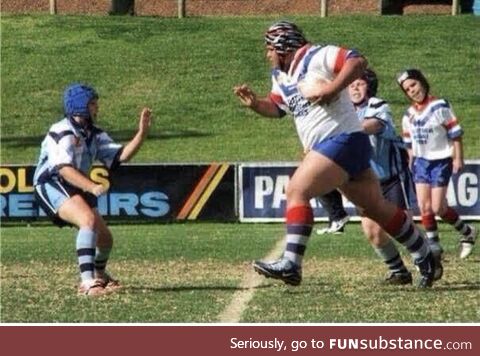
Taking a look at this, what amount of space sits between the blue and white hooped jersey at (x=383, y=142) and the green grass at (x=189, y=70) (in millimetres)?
13906

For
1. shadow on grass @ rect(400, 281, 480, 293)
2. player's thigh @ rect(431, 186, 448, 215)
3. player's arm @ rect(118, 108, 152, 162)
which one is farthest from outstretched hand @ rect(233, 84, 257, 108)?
player's thigh @ rect(431, 186, 448, 215)

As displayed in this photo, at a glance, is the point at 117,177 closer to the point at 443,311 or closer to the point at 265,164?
the point at 265,164

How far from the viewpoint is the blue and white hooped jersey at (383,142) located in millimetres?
12391

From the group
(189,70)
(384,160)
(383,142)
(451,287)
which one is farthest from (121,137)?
(451,287)

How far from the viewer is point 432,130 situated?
14898 millimetres

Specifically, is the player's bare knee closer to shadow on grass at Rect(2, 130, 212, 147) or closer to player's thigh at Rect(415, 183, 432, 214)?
player's thigh at Rect(415, 183, 432, 214)

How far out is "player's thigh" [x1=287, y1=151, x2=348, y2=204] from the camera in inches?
413

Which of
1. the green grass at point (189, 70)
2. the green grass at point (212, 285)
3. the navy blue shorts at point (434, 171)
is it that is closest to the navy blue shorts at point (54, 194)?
the green grass at point (212, 285)

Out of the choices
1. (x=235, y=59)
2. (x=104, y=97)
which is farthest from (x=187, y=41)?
(x=104, y=97)

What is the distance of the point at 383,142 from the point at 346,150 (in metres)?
2.73

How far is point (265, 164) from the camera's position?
20.4 meters

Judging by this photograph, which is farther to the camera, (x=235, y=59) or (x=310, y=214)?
(x=235, y=59)

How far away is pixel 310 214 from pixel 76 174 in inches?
74.4

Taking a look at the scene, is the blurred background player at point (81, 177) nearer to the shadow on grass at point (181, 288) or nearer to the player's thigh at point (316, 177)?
the shadow on grass at point (181, 288)
